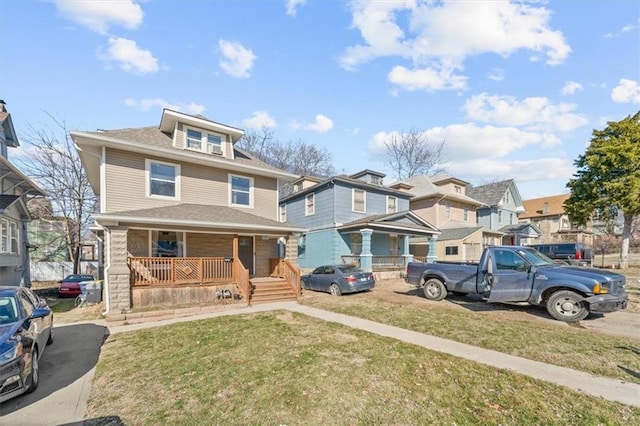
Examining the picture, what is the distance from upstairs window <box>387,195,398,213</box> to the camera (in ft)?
76.3

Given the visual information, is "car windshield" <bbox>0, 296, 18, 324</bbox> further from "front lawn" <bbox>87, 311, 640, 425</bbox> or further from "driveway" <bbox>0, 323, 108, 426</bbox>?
"front lawn" <bbox>87, 311, 640, 425</bbox>

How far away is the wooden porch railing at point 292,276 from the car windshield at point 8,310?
8.61 m

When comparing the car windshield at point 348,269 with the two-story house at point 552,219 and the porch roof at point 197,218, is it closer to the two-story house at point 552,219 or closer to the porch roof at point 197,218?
the porch roof at point 197,218

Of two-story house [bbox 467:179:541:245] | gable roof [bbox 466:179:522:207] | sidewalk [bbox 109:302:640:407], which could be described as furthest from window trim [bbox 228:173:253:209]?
gable roof [bbox 466:179:522:207]

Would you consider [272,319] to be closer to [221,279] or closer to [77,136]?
[221,279]

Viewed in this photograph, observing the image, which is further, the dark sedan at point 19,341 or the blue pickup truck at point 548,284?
the blue pickup truck at point 548,284

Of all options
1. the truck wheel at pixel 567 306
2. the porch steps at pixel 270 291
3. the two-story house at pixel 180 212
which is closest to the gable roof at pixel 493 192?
the two-story house at pixel 180 212

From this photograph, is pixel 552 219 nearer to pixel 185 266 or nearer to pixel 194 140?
pixel 194 140

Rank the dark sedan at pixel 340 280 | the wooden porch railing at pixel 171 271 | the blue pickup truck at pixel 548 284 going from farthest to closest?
the dark sedan at pixel 340 280, the wooden porch railing at pixel 171 271, the blue pickup truck at pixel 548 284

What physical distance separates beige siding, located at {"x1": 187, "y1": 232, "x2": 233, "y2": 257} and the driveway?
5.92 metres

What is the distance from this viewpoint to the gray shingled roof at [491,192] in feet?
105

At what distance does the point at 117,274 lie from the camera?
10062 mm

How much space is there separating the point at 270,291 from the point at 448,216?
21191 mm

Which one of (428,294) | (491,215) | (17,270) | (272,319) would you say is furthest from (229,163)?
(491,215)
